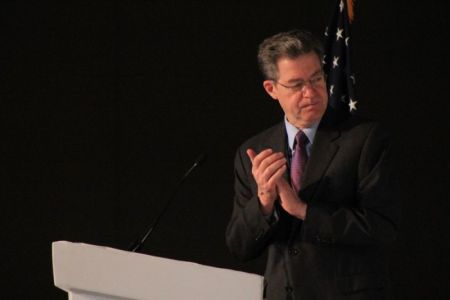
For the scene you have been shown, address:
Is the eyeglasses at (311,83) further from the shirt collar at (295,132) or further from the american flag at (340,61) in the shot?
the american flag at (340,61)

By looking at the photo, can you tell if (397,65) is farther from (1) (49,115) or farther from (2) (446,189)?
(1) (49,115)

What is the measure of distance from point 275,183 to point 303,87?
1.12 feet

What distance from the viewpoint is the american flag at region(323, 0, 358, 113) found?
2846 millimetres

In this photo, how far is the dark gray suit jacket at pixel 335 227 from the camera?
226cm

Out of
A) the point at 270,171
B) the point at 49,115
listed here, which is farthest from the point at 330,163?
the point at 49,115

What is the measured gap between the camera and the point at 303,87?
2.41 m

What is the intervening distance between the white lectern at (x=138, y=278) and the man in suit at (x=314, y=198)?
82 cm

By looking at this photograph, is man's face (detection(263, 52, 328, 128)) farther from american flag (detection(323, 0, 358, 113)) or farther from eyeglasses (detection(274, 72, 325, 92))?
american flag (detection(323, 0, 358, 113))

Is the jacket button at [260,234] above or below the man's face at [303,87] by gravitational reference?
below

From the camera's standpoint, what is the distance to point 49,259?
13.8 ft

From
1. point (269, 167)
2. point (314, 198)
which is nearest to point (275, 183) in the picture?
point (269, 167)

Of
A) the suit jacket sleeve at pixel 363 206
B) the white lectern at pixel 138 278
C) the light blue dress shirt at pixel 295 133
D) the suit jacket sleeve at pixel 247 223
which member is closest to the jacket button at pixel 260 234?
the suit jacket sleeve at pixel 247 223

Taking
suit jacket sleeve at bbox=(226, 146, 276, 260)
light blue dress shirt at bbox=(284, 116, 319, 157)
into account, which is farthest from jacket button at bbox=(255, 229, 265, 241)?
light blue dress shirt at bbox=(284, 116, 319, 157)

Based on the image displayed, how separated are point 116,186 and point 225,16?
988 millimetres
